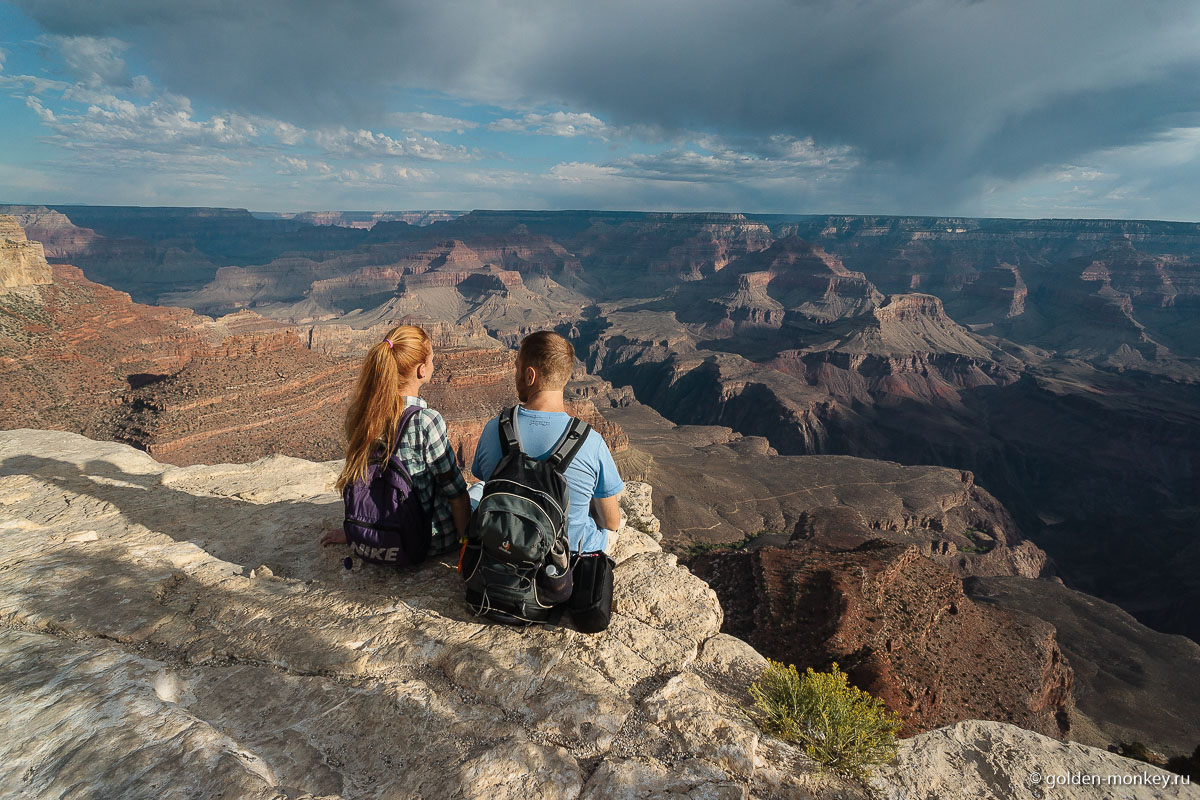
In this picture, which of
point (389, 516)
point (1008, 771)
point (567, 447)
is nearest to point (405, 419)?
point (389, 516)

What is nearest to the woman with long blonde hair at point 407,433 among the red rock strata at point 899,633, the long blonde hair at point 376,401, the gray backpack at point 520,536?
the long blonde hair at point 376,401

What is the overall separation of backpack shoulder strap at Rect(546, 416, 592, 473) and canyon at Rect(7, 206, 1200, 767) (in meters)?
9.25

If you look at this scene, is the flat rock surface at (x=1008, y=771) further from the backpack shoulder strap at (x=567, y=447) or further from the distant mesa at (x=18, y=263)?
the distant mesa at (x=18, y=263)

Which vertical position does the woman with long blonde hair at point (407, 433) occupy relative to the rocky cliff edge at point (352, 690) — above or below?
above

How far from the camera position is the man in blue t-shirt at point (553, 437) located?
425 cm

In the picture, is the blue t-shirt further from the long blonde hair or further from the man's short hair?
the long blonde hair

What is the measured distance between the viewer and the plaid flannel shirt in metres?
4.97

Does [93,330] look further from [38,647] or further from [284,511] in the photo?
[38,647]

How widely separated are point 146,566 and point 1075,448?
108m

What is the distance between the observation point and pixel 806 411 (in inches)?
3627

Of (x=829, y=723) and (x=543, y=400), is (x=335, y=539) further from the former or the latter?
(x=829, y=723)

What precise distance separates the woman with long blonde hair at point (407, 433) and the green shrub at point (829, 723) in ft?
9.74

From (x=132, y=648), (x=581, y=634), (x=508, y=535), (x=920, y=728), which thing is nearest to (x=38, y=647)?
(x=132, y=648)

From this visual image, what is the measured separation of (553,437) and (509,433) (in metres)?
0.36
